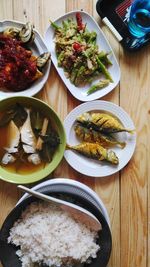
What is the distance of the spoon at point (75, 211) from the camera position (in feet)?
4.32

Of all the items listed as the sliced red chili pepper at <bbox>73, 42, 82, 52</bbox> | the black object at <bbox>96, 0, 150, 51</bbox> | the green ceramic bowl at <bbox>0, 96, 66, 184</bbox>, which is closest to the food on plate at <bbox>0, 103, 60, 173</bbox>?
the green ceramic bowl at <bbox>0, 96, 66, 184</bbox>

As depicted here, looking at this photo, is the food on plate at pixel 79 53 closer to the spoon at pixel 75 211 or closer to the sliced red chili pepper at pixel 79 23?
the sliced red chili pepper at pixel 79 23

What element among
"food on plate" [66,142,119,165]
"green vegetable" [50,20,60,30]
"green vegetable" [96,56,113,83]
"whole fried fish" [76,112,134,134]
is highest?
"green vegetable" [50,20,60,30]

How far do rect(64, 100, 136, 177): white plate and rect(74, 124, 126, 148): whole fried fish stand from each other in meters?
0.02

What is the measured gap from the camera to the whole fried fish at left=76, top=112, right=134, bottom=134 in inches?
59.3

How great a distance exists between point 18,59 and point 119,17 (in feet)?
1.28

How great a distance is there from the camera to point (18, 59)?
1.48 meters

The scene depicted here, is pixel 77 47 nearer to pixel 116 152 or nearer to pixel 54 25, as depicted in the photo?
pixel 54 25

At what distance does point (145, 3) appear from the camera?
1.49 metres

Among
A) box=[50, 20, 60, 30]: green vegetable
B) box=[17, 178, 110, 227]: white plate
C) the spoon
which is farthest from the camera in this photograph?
box=[50, 20, 60, 30]: green vegetable

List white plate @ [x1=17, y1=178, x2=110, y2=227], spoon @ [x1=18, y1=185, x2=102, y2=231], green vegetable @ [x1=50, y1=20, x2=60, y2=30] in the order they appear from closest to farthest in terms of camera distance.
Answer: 1. spoon @ [x1=18, y1=185, x2=102, y2=231]
2. white plate @ [x1=17, y1=178, x2=110, y2=227]
3. green vegetable @ [x1=50, y1=20, x2=60, y2=30]

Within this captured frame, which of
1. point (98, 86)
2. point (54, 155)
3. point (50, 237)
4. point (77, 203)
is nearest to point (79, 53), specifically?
point (98, 86)

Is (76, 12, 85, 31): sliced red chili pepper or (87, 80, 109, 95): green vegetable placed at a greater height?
(76, 12, 85, 31): sliced red chili pepper

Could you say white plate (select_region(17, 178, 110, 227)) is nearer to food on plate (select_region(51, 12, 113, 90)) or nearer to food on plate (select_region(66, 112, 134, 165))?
food on plate (select_region(66, 112, 134, 165))
